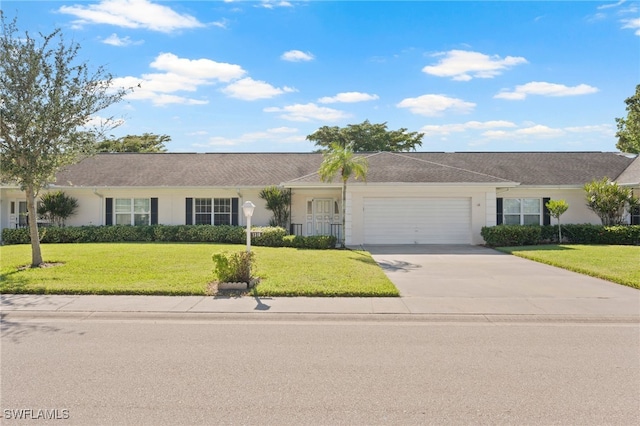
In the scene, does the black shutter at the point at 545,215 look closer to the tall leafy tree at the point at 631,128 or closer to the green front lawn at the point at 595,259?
the green front lawn at the point at 595,259

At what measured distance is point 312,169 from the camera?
79.3ft

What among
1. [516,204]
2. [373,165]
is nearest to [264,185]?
[373,165]

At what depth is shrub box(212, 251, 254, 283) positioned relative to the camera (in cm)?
973

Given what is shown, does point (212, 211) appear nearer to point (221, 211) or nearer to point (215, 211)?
point (215, 211)

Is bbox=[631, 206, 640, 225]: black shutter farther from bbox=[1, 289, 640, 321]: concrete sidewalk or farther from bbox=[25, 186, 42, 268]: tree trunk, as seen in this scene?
bbox=[25, 186, 42, 268]: tree trunk

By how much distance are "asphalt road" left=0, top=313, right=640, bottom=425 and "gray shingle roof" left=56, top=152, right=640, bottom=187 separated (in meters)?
13.1

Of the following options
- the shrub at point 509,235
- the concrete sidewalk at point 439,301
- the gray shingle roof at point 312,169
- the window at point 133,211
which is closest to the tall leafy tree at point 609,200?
the gray shingle roof at point 312,169

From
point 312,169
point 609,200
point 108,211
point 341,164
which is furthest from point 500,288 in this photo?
point 108,211

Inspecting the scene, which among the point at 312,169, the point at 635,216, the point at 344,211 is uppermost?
the point at 312,169

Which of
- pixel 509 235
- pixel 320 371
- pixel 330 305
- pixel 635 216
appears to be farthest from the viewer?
pixel 635 216

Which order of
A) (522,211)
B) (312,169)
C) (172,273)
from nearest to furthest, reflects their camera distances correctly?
(172,273), (522,211), (312,169)

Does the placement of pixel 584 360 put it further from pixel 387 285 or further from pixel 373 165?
pixel 373 165

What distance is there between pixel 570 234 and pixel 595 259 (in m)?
6.38

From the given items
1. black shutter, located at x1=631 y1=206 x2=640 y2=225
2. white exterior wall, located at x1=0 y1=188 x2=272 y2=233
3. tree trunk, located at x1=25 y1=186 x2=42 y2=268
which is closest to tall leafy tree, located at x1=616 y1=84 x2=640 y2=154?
black shutter, located at x1=631 y1=206 x2=640 y2=225
